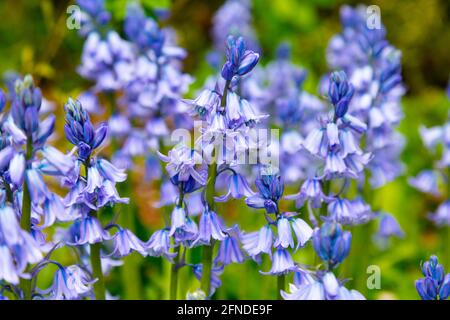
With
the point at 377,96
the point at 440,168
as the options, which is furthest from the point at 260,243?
the point at 440,168

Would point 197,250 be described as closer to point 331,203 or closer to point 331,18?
point 331,203

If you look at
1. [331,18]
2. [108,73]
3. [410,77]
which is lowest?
[108,73]

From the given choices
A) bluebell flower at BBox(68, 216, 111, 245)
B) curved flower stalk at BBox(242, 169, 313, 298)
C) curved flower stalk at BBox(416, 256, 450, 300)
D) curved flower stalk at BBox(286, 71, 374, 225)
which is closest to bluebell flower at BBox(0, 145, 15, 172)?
bluebell flower at BBox(68, 216, 111, 245)

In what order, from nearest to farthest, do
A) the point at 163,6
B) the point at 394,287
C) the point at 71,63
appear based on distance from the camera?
the point at 163,6
the point at 394,287
the point at 71,63

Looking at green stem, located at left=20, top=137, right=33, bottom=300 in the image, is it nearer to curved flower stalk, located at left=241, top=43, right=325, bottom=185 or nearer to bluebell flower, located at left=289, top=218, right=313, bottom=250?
bluebell flower, located at left=289, top=218, right=313, bottom=250

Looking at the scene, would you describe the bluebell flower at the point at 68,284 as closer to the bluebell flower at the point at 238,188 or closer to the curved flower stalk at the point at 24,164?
the curved flower stalk at the point at 24,164
